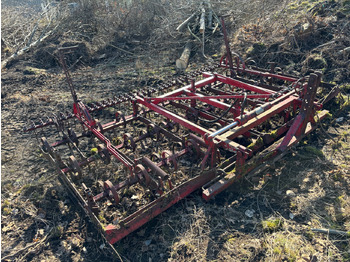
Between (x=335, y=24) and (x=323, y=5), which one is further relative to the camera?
(x=323, y=5)

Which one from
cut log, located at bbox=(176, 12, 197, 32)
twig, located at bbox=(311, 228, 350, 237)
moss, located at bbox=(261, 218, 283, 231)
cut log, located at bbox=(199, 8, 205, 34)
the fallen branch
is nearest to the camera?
twig, located at bbox=(311, 228, 350, 237)

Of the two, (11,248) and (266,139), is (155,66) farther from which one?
(11,248)

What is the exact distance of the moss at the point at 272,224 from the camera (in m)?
3.74

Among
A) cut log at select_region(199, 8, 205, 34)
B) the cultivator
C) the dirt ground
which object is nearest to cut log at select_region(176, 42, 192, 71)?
cut log at select_region(199, 8, 205, 34)

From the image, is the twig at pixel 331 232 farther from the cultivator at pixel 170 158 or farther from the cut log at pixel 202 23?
the cut log at pixel 202 23

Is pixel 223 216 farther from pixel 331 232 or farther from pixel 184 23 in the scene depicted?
pixel 184 23

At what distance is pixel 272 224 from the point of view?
149 inches

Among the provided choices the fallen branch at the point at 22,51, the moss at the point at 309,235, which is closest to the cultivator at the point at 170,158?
the moss at the point at 309,235

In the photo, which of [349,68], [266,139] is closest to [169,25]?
[349,68]

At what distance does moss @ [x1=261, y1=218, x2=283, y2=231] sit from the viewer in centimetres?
374

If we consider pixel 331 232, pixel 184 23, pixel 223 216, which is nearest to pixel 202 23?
pixel 184 23

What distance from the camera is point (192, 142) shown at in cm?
456

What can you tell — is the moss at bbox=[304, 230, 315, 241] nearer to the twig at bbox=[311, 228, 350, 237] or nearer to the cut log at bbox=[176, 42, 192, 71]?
the twig at bbox=[311, 228, 350, 237]

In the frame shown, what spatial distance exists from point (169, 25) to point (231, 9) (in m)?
3.03
